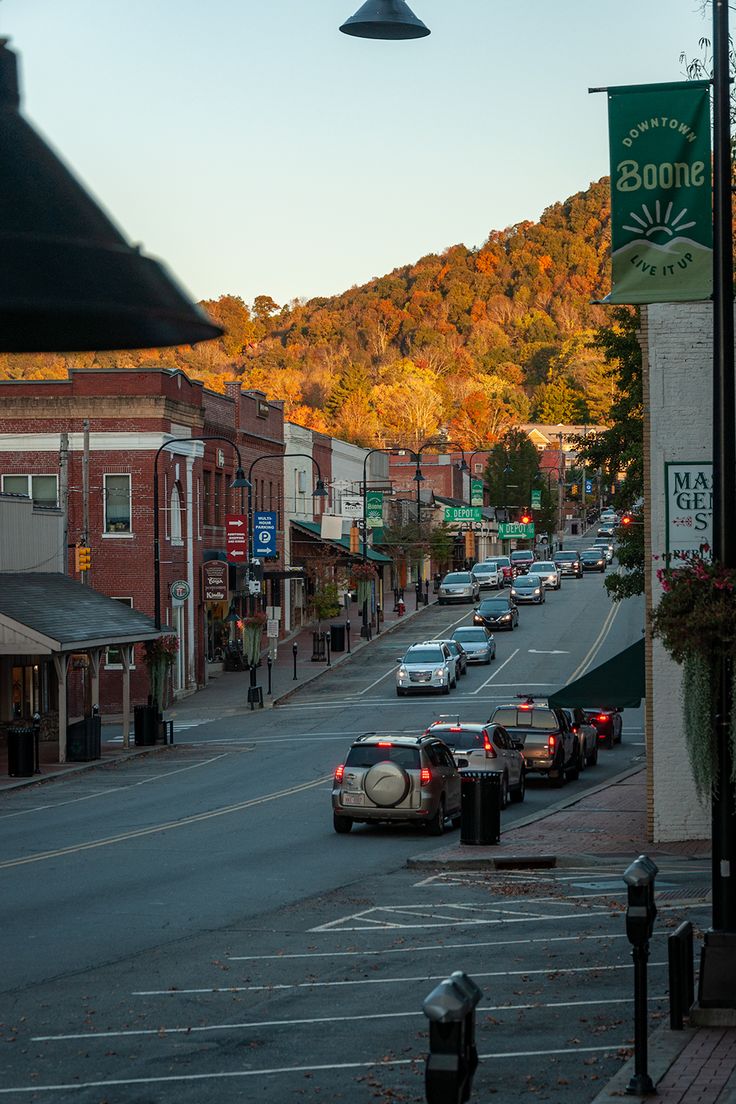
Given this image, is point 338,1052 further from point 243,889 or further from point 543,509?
point 543,509

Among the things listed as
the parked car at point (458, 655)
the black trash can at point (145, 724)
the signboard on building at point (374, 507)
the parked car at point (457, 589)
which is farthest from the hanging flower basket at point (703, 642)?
the parked car at point (457, 589)

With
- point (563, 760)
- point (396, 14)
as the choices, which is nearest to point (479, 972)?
point (396, 14)

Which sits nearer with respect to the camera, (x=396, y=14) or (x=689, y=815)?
(x=396, y=14)

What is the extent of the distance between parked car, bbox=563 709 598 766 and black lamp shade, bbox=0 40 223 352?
32288mm


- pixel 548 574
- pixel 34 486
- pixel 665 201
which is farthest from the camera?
pixel 548 574

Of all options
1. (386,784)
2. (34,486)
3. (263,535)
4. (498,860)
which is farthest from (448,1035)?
(263,535)

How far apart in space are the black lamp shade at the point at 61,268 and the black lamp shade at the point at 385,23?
6.63 metres

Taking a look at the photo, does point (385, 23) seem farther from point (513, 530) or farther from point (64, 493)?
point (513, 530)

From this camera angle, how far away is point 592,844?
22156 millimetres

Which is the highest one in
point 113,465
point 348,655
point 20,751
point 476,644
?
point 113,465

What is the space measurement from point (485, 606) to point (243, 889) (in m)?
51.6

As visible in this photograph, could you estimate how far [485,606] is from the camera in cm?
6956

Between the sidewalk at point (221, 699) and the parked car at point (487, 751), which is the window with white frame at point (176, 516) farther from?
the parked car at point (487, 751)

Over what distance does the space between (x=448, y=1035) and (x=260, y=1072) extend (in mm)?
4264
